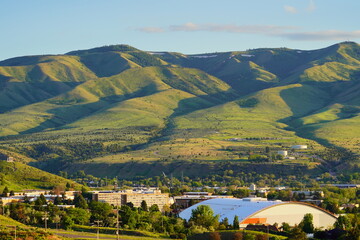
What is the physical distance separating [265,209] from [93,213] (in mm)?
32660

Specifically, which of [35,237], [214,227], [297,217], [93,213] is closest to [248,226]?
[214,227]

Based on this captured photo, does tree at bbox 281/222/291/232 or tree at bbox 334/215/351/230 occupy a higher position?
tree at bbox 334/215/351/230

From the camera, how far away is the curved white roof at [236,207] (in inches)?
6895

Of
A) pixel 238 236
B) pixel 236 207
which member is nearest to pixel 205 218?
pixel 236 207

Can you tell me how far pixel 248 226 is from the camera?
6452 inches

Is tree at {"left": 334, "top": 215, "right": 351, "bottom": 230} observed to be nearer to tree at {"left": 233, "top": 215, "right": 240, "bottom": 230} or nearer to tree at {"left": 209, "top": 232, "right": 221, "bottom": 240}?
tree at {"left": 233, "top": 215, "right": 240, "bottom": 230}

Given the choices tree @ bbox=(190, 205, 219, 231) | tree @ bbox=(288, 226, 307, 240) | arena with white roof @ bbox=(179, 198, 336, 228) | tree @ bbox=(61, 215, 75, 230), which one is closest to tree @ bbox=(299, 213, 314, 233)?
arena with white roof @ bbox=(179, 198, 336, 228)

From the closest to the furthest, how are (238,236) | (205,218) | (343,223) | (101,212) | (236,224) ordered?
(238,236)
(236,224)
(343,223)
(205,218)
(101,212)

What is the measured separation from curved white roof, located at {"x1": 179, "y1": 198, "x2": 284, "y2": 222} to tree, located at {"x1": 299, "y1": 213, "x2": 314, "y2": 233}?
36.4ft

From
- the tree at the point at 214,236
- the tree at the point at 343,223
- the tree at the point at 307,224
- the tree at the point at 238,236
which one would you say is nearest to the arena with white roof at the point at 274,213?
the tree at the point at 343,223

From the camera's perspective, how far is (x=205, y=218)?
16688 centimetres

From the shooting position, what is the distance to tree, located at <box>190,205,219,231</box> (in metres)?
164

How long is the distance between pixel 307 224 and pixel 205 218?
60.8 ft

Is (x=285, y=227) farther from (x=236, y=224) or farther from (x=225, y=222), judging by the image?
(x=225, y=222)
